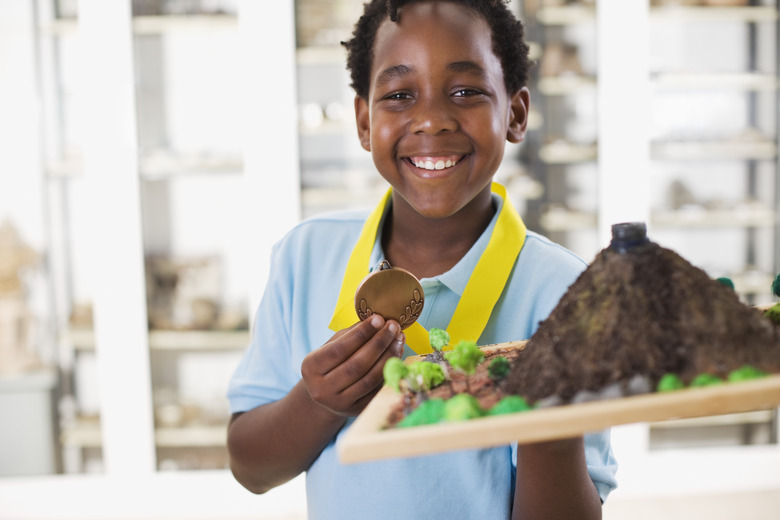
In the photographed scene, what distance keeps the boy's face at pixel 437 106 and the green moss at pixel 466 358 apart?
0.28 m

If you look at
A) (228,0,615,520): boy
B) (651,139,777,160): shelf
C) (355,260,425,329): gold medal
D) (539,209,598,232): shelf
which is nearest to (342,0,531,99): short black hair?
(228,0,615,520): boy

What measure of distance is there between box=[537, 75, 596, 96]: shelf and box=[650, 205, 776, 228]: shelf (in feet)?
2.04

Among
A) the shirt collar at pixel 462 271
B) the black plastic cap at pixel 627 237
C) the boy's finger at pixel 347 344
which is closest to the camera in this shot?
the black plastic cap at pixel 627 237

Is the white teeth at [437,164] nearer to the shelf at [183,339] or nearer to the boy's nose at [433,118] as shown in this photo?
the boy's nose at [433,118]

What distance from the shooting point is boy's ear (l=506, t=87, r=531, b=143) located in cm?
97

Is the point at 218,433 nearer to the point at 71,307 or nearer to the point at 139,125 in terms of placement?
the point at 71,307

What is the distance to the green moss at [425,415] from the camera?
0.51m

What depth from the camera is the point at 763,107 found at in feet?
9.16

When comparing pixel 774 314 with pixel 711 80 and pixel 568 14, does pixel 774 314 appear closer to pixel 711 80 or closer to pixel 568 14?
pixel 568 14

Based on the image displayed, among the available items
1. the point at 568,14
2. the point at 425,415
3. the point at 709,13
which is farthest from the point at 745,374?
the point at 709,13

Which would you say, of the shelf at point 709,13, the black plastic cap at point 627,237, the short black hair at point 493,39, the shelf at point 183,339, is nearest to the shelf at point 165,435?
the shelf at point 183,339

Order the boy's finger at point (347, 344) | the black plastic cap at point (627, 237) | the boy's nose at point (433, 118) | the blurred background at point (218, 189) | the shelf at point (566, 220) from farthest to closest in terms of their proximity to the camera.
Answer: the shelf at point (566, 220) → the blurred background at point (218, 189) → the boy's nose at point (433, 118) → the boy's finger at point (347, 344) → the black plastic cap at point (627, 237)

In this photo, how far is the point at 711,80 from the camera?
2633mm

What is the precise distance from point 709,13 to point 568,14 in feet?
1.97
